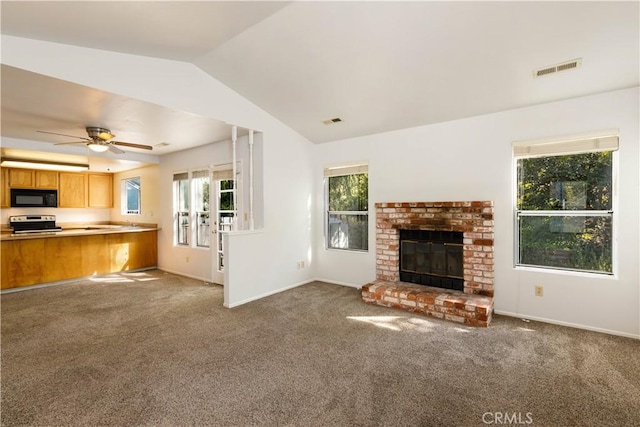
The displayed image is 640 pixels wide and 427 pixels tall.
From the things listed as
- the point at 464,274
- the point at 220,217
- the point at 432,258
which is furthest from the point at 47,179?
the point at 464,274

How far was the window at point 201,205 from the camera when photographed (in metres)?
5.49

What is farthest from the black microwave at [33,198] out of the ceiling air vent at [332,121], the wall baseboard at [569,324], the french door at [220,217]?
the wall baseboard at [569,324]

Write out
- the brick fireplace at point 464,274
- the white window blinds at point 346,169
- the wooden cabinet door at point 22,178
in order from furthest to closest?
the wooden cabinet door at point 22,178, the white window blinds at point 346,169, the brick fireplace at point 464,274

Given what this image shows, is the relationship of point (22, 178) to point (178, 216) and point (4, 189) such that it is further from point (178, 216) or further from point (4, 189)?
point (178, 216)

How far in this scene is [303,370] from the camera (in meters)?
2.38

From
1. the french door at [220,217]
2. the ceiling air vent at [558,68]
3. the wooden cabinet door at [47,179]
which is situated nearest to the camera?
the ceiling air vent at [558,68]

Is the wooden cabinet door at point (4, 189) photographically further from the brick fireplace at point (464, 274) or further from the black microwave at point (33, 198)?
the brick fireplace at point (464, 274)

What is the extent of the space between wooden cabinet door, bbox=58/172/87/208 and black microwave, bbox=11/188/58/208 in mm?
143

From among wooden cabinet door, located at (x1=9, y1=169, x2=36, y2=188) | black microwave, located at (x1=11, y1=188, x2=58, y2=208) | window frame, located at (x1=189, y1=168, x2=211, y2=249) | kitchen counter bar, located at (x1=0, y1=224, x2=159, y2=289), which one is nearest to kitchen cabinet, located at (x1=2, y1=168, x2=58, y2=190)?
wooden cabinet door, located at (x1=9, y1=169, x2=36, y2=188)

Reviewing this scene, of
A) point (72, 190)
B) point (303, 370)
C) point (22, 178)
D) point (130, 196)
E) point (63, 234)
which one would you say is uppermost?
point (22, 178)

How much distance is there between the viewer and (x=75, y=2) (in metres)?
2.13

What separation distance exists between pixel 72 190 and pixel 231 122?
5.40 metres

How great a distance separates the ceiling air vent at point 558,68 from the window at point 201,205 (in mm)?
5006

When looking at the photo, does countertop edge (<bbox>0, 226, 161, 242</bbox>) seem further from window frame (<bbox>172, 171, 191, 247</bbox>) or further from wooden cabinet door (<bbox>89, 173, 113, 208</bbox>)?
wooden cabinet door (<bbox>89, 173, 113, 208</bbox>)
